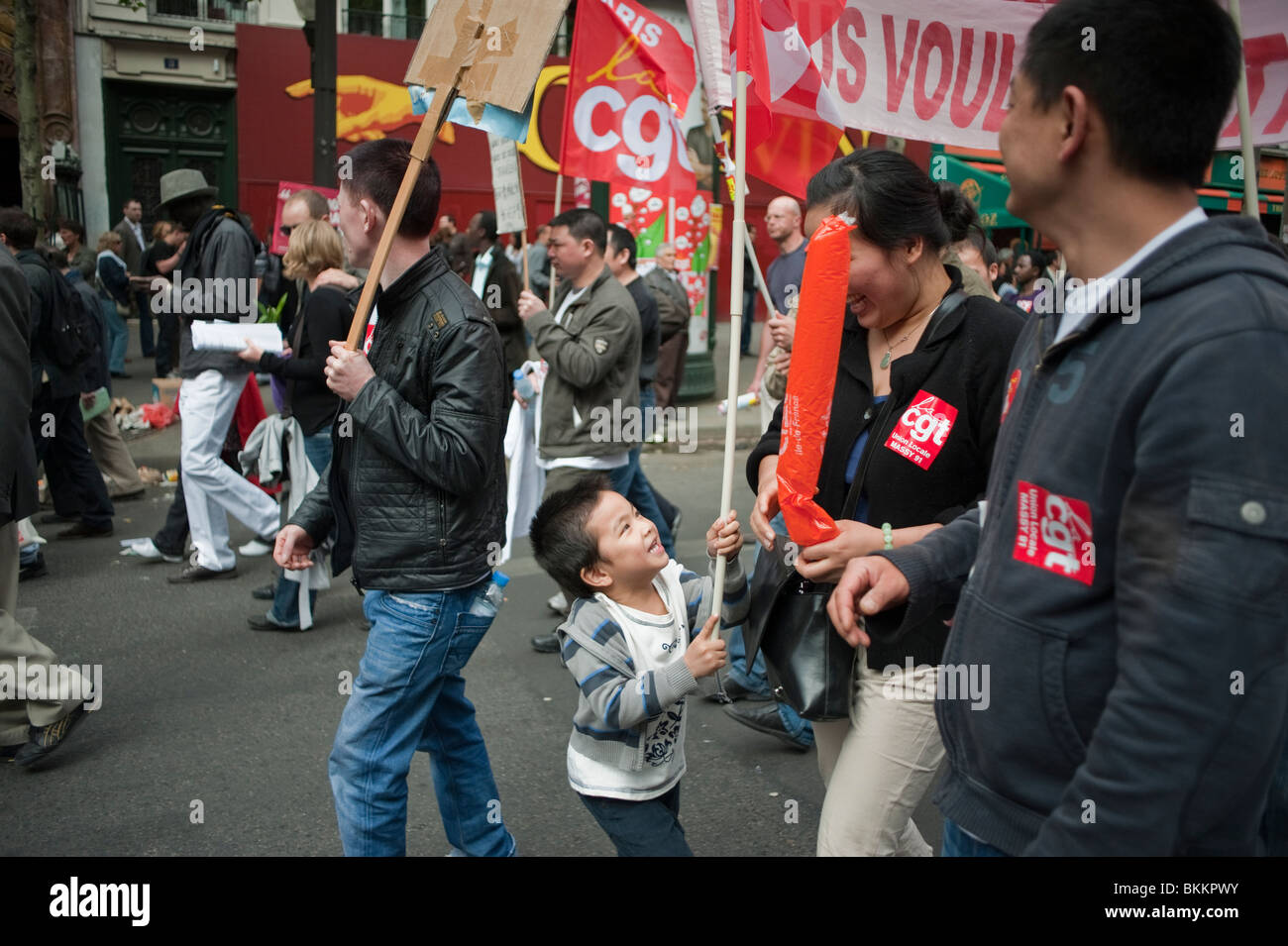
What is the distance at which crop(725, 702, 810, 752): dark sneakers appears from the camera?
4.30 metres

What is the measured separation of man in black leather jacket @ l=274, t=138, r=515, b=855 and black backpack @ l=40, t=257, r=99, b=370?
14.6 ft

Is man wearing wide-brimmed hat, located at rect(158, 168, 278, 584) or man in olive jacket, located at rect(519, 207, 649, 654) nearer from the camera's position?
man in olive jacket, located at rect(519, 207, 649, 654)

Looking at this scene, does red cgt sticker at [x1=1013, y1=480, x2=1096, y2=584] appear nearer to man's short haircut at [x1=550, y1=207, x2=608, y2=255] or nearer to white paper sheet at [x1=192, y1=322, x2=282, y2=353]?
man's short haircut at [x1=550, y1=207, x2=608, y2=255]

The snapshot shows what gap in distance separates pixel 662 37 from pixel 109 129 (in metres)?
15.5

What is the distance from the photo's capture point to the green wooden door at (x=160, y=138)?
59.5ft

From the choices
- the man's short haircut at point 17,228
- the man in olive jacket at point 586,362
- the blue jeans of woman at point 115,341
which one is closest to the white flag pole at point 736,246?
the man in olive jacket at point 586,362

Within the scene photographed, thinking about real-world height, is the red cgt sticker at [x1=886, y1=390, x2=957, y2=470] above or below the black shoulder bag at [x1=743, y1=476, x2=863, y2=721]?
above

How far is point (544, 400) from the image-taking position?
17.1 ft

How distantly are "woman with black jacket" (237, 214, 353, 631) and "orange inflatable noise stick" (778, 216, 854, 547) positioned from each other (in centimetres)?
361

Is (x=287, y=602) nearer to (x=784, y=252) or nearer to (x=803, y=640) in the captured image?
(x=784, y=252)

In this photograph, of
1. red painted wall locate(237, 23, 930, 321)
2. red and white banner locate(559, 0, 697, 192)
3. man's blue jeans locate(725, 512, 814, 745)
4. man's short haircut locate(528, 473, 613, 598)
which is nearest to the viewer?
man's short haircut locate(528, 473, 613, 598)

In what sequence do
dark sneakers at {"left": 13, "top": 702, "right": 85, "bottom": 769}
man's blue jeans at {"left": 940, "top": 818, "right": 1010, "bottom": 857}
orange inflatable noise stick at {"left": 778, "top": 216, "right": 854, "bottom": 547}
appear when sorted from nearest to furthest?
1. man's blue jeans at {"left": 940, "top": 818, "right": 1010, "bottom": 857}
2. orange inflatable noise stick at {"left": 778, "top": 216, "right": 854, "bottom": 547}
3. dark sneakers at {"left": 13, "top": 702, "right": 85, "bottom": 769}

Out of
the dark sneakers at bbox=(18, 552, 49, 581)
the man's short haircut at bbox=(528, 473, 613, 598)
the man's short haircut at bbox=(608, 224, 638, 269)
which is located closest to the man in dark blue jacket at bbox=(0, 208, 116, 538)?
the dark sneakers at bbox=(18, 552, 49, 581)

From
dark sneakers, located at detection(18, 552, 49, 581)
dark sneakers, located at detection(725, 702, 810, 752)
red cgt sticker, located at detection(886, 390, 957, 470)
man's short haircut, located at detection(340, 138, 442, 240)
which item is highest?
man's short haircut, located at detection(340, 138, 442, 240)
